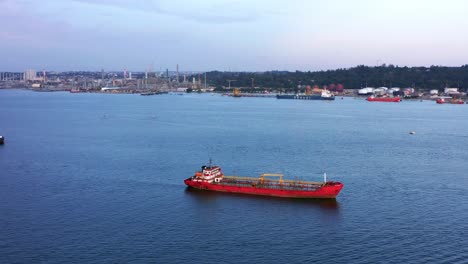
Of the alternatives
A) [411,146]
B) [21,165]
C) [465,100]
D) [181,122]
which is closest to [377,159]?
[411,146]

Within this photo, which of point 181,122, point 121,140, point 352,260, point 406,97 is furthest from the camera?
point 406,97

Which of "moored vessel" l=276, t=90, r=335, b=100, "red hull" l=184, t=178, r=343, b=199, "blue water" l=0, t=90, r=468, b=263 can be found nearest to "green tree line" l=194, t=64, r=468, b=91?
"moored vessel" l=276, t=90, r=335, b=100

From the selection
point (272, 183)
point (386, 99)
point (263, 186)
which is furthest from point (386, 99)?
point (263, 186)

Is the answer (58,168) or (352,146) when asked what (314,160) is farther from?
(58,168)

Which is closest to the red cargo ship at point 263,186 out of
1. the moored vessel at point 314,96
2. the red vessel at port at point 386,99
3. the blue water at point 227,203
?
the blue water at point 227,203

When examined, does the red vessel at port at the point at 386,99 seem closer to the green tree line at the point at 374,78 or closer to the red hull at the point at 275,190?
the green tree line at the point at 374,78

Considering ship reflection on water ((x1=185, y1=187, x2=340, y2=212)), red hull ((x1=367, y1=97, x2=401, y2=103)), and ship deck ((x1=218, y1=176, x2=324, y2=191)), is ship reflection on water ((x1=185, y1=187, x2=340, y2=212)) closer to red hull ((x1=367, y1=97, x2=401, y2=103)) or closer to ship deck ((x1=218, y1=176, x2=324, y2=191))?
ship deck ((x1=218, y1=176, x2=324, y2=191))

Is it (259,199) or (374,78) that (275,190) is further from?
(374,78)
